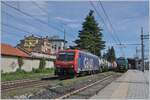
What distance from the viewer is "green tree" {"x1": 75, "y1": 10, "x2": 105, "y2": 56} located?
87488 millimetres

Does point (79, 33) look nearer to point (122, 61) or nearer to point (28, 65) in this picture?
point (122, 61)

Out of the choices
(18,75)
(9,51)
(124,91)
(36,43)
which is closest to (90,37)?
(36,43)

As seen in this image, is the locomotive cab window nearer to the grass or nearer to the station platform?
the grass

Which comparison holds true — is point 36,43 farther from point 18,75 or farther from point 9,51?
point 18,75

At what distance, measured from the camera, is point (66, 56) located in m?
33.8

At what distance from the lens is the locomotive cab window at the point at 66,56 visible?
3362cm

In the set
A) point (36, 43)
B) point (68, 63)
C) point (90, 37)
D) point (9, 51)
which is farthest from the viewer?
point (36, 43)

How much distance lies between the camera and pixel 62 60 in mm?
33688

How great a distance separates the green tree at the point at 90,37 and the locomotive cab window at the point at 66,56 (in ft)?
168

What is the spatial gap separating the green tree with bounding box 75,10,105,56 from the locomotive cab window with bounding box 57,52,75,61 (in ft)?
168

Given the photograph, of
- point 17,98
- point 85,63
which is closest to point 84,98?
point 17,98

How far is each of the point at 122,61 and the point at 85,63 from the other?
33.1 metres

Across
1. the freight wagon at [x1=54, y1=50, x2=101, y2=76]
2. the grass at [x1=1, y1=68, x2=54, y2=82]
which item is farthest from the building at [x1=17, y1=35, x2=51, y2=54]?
the freight wagon at [x1=54, y1=50, x2=101, y2=76]

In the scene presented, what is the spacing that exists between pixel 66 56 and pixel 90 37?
2169 inches
